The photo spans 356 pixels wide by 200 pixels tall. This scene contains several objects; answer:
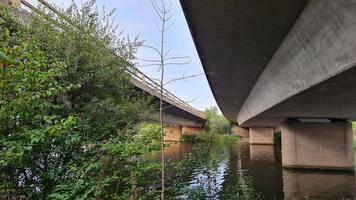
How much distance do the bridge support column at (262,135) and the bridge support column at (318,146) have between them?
25.4 meters

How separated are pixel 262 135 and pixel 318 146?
87.9 ft

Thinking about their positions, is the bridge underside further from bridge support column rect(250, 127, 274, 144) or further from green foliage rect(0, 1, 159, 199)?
bridge support column rect(250, 127, 274, 144)

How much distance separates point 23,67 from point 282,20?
521cm

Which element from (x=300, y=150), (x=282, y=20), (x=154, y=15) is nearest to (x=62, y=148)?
(x=154, y=15)

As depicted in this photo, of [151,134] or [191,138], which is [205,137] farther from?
[151,134]

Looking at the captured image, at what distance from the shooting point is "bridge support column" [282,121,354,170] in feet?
61.6

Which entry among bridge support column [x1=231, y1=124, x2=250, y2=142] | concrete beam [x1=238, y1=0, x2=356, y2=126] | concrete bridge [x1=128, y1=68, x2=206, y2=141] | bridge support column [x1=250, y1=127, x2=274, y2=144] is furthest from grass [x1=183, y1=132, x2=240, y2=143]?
concrete beam [x1=238, y1=0, x2=356, y2=126]

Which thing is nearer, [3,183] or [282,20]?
[3,183]

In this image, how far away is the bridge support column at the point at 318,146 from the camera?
1877 cm

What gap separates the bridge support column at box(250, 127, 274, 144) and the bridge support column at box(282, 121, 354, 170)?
25358mm

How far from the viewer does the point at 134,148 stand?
645cm

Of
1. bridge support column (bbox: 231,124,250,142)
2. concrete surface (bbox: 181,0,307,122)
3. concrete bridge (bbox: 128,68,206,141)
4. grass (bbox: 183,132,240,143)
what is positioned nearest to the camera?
concrete surface (bbox: 181,0,307,122)

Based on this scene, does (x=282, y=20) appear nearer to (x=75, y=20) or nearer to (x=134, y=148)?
(x=134, y=148)

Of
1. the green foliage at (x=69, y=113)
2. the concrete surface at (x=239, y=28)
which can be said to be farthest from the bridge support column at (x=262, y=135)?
the green foliage at (x=69, y=113)
